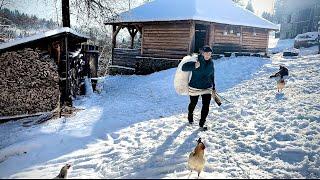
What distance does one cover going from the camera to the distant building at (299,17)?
36.4 metres

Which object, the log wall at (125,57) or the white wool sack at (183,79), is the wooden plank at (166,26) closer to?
the log wall at (125,57)

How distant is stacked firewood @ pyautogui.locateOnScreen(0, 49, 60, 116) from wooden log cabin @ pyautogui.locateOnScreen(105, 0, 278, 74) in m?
10.2

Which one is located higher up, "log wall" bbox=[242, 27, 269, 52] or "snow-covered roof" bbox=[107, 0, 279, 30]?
"snow-covered roof" bbox=[107, 0, 279, 30]

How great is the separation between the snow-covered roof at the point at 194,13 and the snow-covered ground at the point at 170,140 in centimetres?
893

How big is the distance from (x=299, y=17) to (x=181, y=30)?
26.0m

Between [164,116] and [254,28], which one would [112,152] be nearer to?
[164,116]

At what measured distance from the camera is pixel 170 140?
6.36 metres

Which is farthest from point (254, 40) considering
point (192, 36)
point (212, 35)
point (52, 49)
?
point (52, 49)

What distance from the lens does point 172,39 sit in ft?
64.6

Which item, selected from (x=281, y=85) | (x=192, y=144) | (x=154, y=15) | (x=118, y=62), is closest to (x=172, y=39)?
(x=154, y=15)

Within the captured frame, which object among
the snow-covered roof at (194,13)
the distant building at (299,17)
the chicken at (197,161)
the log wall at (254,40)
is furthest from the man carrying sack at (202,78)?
the distant building at (299,17)

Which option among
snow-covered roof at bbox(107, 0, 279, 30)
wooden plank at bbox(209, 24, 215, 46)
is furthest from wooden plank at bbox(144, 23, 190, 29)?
wooden plank at bbox(209, 24, 215, 46)

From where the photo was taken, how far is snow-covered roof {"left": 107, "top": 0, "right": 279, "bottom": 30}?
18.9 meters

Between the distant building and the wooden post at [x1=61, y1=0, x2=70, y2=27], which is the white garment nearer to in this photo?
the wooden post at [x1=61, y1=0, x2=70, y2=27]
